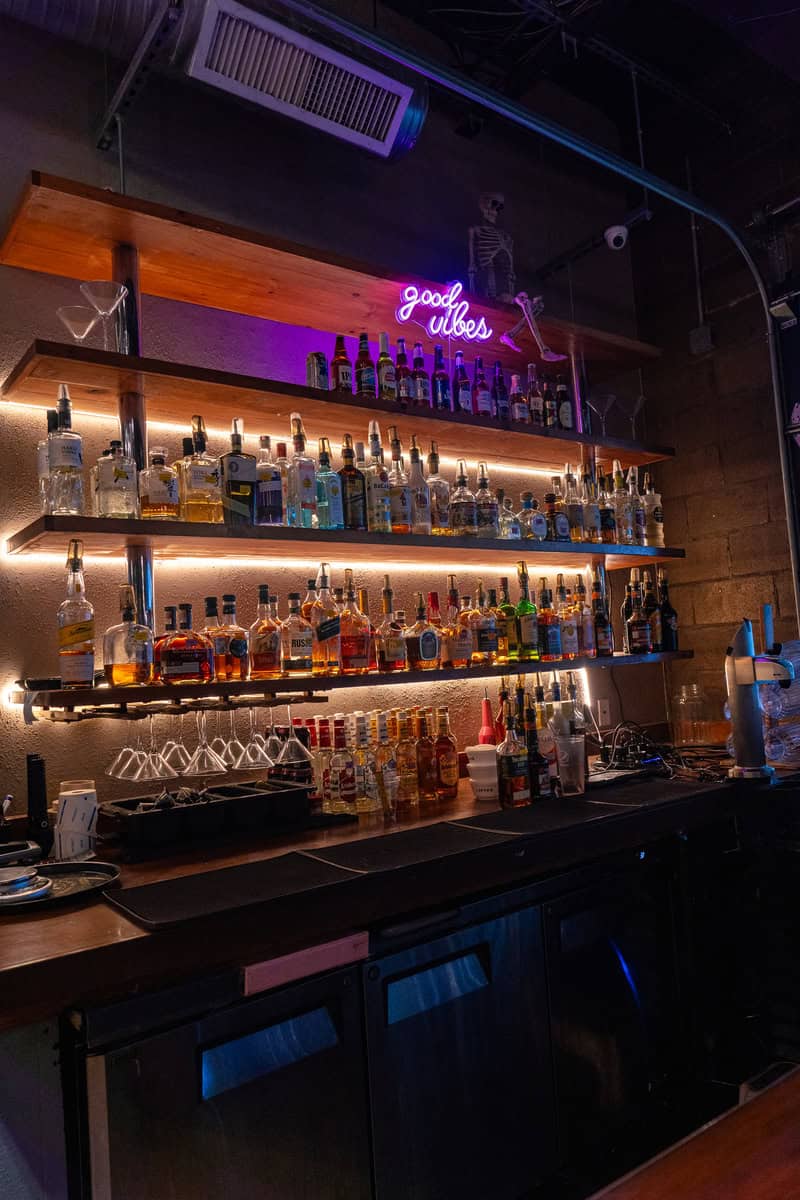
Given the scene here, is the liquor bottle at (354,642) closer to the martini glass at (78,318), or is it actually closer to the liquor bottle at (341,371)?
the liquor bottle at (341,371)

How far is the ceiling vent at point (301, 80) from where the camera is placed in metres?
2.25

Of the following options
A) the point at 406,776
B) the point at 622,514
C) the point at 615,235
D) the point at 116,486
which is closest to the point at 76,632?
the point at 116,486

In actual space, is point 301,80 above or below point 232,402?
above

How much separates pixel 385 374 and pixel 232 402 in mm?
574

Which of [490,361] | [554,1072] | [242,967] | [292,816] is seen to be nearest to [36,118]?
[490,361]

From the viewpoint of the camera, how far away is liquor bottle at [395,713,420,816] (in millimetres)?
2512

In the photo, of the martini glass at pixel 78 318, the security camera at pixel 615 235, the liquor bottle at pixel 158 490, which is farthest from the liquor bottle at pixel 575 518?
the martini glass at pixel 78 318

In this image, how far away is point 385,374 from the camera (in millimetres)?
2746

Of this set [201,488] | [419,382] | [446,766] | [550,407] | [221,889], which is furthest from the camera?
[550,407]

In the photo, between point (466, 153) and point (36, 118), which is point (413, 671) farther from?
point (466, 153)

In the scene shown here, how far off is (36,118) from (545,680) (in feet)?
8.47

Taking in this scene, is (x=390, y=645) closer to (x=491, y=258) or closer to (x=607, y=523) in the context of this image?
(x=607, y=523)

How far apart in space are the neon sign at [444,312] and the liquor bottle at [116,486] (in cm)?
113

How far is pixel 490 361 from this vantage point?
Result: 3.37 metres
